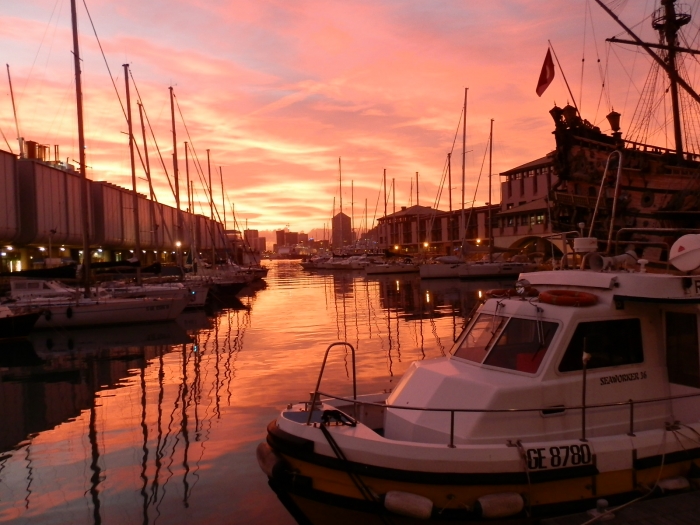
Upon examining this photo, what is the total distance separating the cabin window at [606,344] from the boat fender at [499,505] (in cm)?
178

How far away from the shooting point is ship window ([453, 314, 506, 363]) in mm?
8526

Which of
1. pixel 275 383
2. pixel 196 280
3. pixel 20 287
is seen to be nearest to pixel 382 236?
pixel 196 280

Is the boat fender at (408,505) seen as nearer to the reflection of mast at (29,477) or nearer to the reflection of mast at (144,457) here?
the reflection of mast at (144,457)

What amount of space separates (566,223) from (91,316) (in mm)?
30771

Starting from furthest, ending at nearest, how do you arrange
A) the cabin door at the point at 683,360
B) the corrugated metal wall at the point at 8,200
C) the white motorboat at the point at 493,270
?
the white motorboat at the point at 493,270 → the corrugated metal wall at the point at 8,200 → the cabin door at the point at 683,360

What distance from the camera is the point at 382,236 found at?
143375 millimetres

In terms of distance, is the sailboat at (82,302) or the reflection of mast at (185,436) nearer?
the reflection of mast at (185,436)

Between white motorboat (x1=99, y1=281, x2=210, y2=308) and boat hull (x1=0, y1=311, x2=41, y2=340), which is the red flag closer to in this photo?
white motorboat (x1=99, y1=281, x2=210, y2=308)

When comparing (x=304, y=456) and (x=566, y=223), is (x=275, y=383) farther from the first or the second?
(x=566, y=223)

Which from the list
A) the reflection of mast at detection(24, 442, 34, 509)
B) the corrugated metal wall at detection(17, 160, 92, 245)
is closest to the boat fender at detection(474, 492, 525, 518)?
the reflection of mast at detection(24, 442, 34, 509)

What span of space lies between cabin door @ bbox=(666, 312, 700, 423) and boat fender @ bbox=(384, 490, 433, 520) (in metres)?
3.96

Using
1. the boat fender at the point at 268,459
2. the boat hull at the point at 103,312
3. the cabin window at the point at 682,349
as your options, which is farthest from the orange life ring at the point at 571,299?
the boat hull at the point at 103,312

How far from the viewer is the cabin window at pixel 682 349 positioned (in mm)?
8180

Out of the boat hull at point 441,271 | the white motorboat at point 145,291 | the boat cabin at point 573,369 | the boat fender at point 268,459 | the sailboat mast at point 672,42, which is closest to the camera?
Answer: the boat cabin at point 573,369
